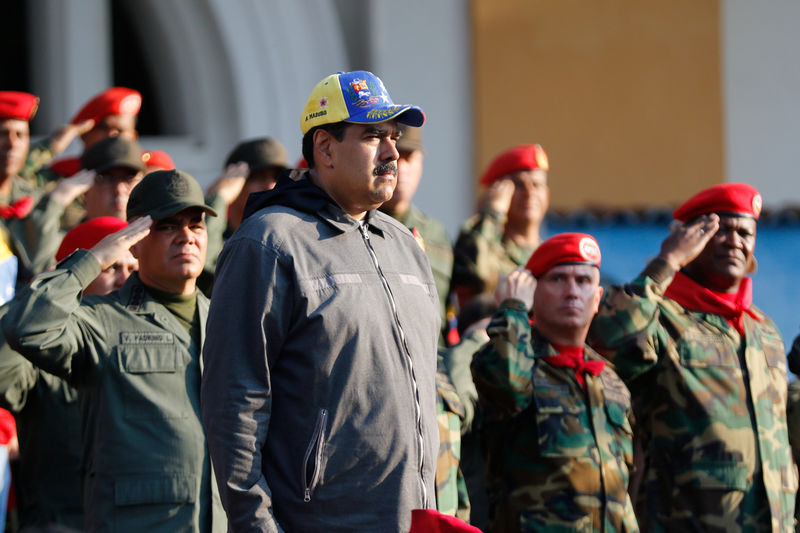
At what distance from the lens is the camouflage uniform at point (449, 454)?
4098 mm

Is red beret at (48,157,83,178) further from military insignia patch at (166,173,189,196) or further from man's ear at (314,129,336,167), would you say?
man's ear at (314,129,336,167)

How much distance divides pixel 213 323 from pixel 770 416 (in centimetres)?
270

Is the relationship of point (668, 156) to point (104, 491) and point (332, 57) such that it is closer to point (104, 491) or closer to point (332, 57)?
point (332, 57)

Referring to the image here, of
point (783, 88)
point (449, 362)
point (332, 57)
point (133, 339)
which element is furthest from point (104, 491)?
point (783, 88)

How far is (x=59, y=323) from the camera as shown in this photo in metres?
3.64

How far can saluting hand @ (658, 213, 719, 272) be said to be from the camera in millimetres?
4746

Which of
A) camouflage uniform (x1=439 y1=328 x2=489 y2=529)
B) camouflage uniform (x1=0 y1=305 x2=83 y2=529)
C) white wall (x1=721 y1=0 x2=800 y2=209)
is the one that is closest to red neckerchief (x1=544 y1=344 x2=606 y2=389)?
camouflage uniform (x1=439 y1=328 x2=489 y2=529)

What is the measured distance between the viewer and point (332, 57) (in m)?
7.73

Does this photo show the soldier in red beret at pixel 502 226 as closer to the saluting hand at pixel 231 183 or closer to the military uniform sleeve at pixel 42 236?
the saluting hand at pixel 231 183

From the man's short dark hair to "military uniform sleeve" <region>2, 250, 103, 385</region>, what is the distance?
103 centimetres

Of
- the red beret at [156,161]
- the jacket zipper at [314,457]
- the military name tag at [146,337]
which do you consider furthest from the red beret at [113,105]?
the jacket zipper at [314,457]

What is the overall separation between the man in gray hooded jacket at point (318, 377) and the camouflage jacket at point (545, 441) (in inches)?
51.7

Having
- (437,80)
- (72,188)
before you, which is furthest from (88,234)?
(437,80)

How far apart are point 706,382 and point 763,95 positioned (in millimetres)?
4217
